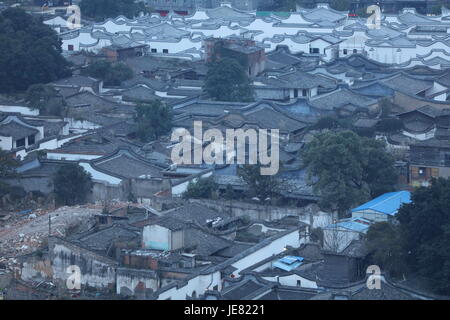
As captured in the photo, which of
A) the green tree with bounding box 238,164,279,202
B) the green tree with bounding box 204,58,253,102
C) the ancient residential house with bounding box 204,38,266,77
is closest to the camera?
the green tree with bounding box 238,164,279,202

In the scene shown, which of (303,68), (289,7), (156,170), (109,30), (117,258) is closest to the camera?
(117,258)

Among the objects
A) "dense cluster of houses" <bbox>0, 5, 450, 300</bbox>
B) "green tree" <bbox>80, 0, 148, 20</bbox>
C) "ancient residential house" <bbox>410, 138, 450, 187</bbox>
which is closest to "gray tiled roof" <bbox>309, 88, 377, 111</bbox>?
"dense cluster of houses" <bbox>0, 5, 450, 300</bbox>

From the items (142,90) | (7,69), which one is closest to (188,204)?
(142,90)

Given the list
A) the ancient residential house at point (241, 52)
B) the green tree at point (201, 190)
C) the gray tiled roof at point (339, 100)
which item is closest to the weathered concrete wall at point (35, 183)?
the green tree at point (201, 190)

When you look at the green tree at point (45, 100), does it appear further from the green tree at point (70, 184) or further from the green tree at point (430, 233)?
the green tree at point (430, 233)

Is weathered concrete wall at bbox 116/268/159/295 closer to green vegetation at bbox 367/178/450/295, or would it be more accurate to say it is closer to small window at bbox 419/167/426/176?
green vegetation at bbox 367/178/450/295

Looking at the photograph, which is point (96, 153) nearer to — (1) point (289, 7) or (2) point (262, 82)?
(2) point (262, 82)

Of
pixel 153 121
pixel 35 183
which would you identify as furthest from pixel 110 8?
pixel 35 183
